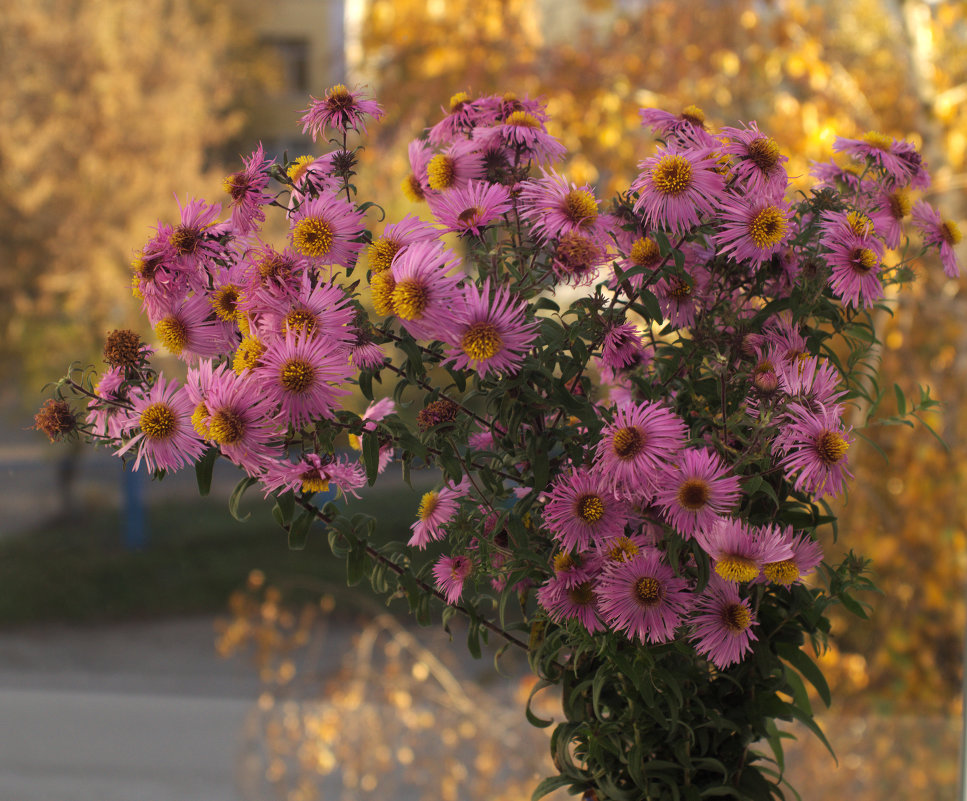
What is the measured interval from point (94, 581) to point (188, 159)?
2.13 m

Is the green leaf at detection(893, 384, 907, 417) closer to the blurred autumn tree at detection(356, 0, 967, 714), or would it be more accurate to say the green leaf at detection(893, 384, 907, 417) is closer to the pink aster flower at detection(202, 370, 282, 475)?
the pink aster flower at detection(202, 370, 282, 475)

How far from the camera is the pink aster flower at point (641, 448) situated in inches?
17.2

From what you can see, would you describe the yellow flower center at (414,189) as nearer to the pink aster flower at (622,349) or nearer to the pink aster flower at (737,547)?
the pink aster flower at (622,349)

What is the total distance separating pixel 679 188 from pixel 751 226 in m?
0.04

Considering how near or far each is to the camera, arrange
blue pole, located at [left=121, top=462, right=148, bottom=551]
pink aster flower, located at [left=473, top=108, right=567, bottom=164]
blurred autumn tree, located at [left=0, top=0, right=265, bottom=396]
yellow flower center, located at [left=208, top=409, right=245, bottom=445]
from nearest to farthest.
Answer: yellow flower center, located at [left=208, top=409, right=245, bottom=445] → pink aster flower, located at [left=473, top=108, right=567, bottom=164] → blurred autumn tree, located at [left=0, top=0, right=265, bottom=396] → blue pole, located at [left=121, top=462, right=148, bottom=551]

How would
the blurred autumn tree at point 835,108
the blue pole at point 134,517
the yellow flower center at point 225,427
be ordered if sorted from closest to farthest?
the yellow flower center at point 225,427, the blurred autumn tree at point 835,108, the blue pole at point 134,517

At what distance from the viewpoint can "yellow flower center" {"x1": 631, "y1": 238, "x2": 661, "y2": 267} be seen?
50 centimetres

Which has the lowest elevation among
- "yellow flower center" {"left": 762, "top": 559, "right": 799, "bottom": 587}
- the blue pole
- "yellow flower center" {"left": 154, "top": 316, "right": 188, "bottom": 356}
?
the blue pole

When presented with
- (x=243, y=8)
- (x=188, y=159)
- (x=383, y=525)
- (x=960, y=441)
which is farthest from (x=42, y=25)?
(x=960, y=441)

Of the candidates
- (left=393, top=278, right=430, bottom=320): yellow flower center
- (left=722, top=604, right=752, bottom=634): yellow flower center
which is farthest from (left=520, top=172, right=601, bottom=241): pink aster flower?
(left=722, top=604, right=752, bottom=634): yellow flower center

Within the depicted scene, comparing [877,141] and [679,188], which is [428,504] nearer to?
[679,188]

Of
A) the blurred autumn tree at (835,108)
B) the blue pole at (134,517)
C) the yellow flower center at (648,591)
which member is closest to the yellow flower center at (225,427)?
the yellow flower center at (648,591)

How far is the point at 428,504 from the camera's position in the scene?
53 centimetres

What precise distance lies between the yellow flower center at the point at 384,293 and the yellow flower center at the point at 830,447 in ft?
0.67
